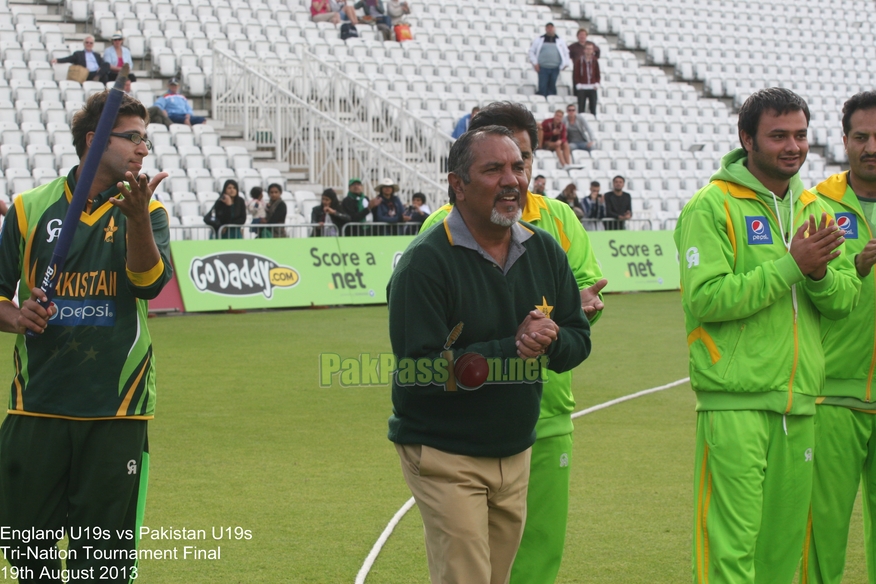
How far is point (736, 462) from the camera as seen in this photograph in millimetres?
4293

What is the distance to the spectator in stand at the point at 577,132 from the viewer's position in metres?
24.2

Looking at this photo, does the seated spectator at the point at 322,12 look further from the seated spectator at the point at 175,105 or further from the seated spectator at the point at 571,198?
the seated spectator at the point at 571,198

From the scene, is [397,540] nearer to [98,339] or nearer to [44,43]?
[98,339]

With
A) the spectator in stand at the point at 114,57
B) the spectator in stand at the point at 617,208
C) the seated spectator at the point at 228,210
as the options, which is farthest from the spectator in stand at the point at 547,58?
the seated spectator at the point at 228,210

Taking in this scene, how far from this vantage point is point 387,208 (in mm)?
18516

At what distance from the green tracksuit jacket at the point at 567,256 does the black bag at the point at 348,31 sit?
2056 cm

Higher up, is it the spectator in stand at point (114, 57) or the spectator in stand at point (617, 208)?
the spectator in stand at point (114, 57)

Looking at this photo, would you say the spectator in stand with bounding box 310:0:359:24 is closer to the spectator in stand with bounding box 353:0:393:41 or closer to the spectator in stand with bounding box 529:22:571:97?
the spectator in stand with bounding box 353:0:393:41

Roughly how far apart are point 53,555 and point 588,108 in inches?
903

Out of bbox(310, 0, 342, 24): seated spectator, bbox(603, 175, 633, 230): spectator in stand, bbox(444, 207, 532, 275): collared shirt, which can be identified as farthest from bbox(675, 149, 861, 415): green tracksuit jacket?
bbox(310, 0, 342, 24): seated spectator

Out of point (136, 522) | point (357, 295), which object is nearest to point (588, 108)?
point (357, 295)

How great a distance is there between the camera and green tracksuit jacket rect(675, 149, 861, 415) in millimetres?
4277

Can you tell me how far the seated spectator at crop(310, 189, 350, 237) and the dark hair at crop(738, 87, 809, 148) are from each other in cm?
1348

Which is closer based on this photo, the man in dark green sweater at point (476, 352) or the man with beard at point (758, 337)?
the man in dark green sweater at point (476, 352)
